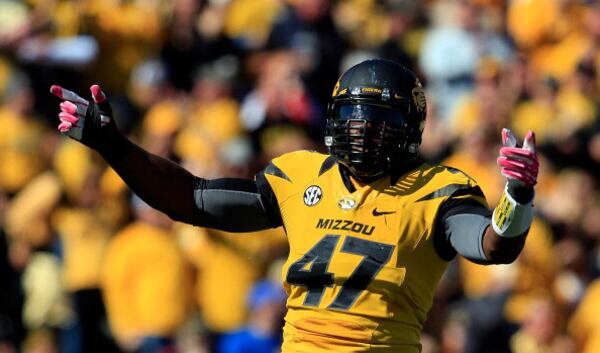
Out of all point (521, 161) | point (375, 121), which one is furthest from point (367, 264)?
point (521, 161)

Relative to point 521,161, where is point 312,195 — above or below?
below

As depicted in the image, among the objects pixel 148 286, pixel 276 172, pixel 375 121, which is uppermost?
pixel 375 121

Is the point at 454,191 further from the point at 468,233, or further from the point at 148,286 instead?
the point at 148,286

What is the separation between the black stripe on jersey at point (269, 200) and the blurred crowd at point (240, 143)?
4043mm

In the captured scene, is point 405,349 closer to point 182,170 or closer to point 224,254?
point 182,170

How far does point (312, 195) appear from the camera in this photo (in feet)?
18.4

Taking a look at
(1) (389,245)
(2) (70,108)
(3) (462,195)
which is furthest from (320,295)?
(2) (70,108)

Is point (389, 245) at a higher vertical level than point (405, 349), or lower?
higher

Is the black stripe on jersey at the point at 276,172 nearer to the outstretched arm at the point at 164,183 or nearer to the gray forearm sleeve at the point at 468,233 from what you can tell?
the outstretched arm at the point at 164,183

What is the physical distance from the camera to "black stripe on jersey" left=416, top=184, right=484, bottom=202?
17.7ft

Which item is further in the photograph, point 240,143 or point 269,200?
point 240,143

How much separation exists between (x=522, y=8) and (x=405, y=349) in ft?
28.3

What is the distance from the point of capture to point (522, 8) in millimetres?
13508

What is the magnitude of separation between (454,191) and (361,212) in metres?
0.37
